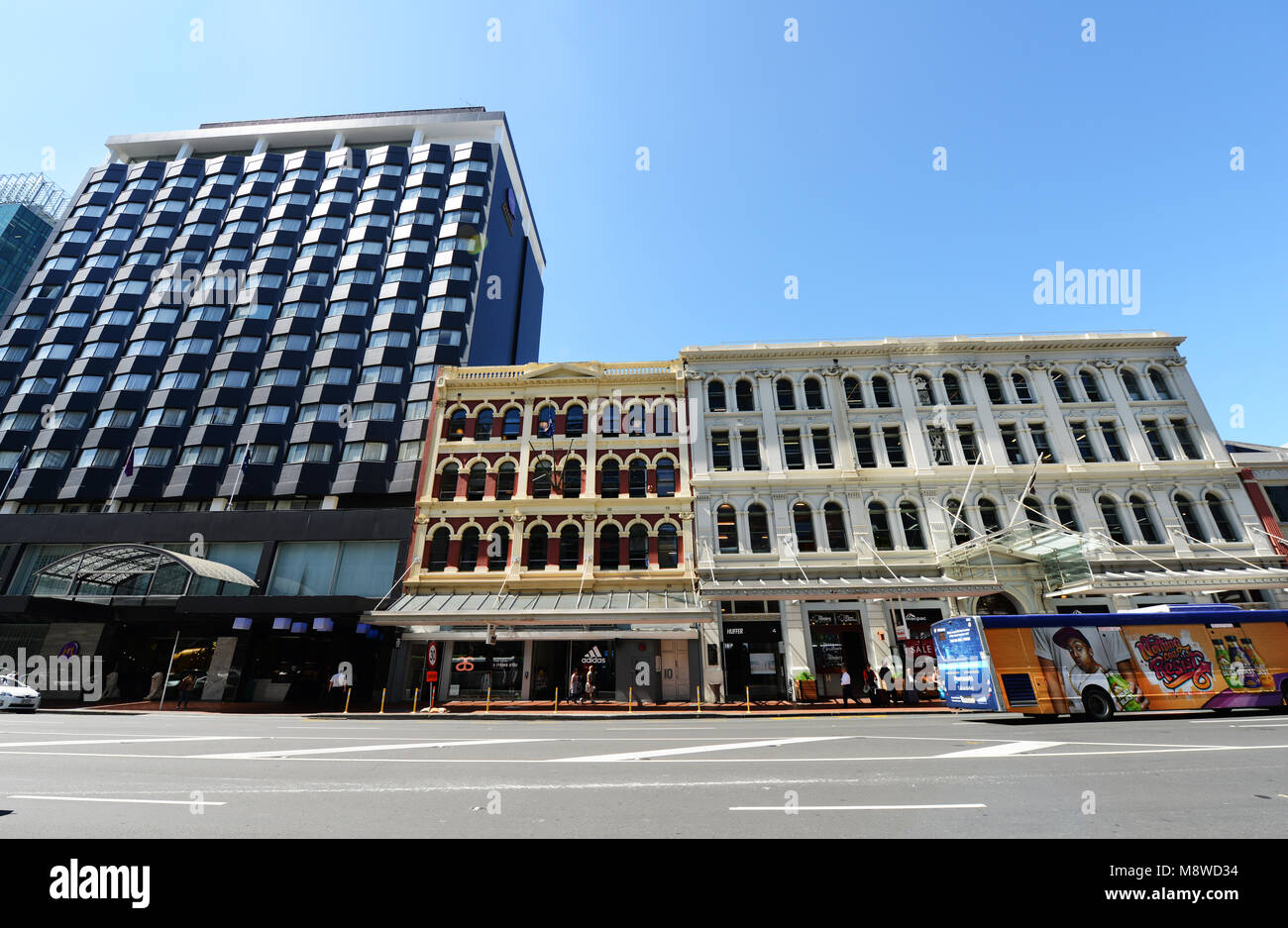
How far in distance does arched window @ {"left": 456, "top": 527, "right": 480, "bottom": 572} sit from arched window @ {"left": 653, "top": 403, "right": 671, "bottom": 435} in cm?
1067

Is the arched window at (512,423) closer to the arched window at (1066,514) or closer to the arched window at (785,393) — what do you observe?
the arched window at (785,393)

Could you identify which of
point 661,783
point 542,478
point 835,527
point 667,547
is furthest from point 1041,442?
point 661,783

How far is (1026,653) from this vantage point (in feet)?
52.5

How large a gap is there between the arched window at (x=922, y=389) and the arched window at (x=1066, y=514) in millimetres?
7467

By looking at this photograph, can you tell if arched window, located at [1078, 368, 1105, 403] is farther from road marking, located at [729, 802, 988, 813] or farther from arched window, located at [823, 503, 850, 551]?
road marking, located at [729, 802, 988, 813]

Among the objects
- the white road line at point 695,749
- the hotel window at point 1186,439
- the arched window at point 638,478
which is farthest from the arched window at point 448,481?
the hotel window at point 1186,439

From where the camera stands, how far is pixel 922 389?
29.7 m

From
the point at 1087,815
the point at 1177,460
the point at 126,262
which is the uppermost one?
the point at 126,262

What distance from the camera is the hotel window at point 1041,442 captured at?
27216mm

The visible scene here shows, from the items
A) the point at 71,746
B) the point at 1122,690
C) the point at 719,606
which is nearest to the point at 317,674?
the point at 71,746

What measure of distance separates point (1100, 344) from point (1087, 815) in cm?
3258

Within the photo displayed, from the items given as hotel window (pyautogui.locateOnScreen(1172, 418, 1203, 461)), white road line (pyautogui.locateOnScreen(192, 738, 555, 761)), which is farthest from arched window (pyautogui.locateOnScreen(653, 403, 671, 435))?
hotel window (pyautogui.locateOnScreen(1172, 418, 1203, 461))

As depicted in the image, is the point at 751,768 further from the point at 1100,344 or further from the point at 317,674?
the point at 1100,344

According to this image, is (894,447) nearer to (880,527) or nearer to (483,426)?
(880,527)
